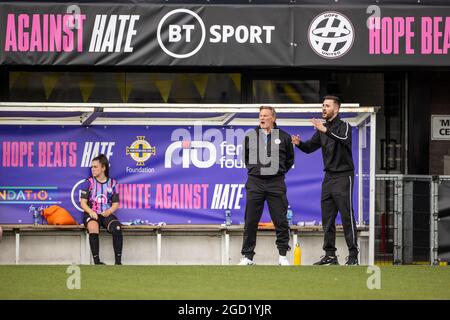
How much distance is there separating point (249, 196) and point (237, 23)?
313 cm

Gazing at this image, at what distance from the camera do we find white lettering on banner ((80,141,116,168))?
55.0 ft

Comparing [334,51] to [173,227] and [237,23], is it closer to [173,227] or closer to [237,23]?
[237,23]

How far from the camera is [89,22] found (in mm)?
17031

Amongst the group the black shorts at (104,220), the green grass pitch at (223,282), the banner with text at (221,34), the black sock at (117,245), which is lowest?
the green grass pitch at (223,282)

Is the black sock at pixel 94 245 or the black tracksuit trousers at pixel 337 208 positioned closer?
the black tracksuit trousers at pixel 337 208

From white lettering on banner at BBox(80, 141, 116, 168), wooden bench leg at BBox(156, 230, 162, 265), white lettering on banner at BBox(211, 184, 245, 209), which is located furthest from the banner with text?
wooden bench leg at BBox(156, 230, 162, 265)

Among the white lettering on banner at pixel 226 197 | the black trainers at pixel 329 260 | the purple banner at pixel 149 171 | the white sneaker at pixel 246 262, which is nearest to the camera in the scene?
the white sneaker at pixel 246 262

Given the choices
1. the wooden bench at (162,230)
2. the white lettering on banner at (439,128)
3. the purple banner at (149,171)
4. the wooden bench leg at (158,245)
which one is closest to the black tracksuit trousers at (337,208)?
the wooden bench at (162,230)

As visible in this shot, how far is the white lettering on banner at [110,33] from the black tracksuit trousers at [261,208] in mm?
3238

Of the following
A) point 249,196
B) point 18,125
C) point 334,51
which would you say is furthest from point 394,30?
point 18,125

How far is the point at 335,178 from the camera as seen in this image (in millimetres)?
15047

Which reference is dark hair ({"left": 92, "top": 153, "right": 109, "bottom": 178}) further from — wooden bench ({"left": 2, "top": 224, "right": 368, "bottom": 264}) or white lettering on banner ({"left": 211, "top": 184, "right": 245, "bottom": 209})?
white lettering on banner ({"left": 211, "top": 184, "right": 245, "bottom": 209})

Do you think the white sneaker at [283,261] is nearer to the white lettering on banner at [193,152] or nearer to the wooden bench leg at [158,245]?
the wooden bench leg at [158,245]

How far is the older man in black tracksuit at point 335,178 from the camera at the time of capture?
49.0 ft
